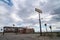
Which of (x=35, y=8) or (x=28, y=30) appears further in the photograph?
(x=28, y=30)

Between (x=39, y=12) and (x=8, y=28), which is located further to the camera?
(x=8, y=28)

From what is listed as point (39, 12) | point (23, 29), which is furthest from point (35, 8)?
point (23, 29)

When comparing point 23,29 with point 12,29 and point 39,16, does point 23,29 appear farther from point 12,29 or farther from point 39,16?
point 39,16

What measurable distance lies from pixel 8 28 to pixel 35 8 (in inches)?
1841

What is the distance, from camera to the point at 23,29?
91.4 metres

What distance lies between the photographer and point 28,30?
94500 millimetres

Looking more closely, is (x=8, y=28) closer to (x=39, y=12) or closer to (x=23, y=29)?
(x=23, y=29)

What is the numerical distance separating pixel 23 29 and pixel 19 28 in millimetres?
4351

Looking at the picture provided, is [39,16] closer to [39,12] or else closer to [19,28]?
[39,12]

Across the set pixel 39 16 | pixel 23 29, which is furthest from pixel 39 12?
pixel 23 29

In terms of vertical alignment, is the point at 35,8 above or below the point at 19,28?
above

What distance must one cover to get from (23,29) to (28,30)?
4947 mm

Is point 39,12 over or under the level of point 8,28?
over

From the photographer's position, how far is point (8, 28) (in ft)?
294
